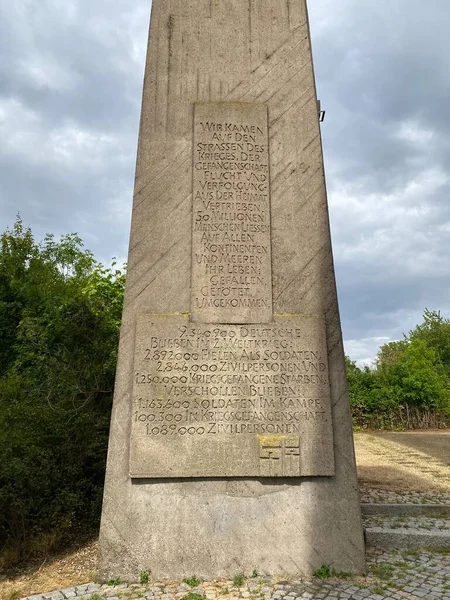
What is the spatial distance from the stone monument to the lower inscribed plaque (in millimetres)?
15

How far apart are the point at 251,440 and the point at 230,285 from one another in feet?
5.71

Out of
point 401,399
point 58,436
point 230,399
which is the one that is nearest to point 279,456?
point 230,399

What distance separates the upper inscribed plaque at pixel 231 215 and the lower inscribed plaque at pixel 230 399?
0.30 metres

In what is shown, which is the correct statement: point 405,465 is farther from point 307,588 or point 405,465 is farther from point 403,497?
point 307,588

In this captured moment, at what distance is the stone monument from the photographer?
16.0 feet

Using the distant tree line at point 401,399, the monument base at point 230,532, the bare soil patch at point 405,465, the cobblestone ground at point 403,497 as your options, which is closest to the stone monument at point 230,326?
the monument base at point 230,532

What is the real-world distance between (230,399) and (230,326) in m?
0.81

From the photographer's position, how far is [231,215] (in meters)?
5.71

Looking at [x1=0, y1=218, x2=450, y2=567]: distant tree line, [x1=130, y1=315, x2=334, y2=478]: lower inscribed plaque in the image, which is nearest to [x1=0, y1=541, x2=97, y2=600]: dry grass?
[x1=0, y1=218, x2=450, y2=567]: distant tree line

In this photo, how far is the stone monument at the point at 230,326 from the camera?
4.86 meters

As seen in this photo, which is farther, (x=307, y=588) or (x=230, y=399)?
(x=230, y=399)

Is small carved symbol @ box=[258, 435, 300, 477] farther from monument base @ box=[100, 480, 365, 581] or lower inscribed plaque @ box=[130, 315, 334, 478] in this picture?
monument base @ box=[100, 480, 365, 581]

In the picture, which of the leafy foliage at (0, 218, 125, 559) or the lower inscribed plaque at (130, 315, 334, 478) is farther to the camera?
the leafy foliage at (0, 218, 125, 559)

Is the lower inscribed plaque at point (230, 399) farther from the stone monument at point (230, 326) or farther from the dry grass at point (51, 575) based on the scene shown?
the dry grass at point (51, 575)
